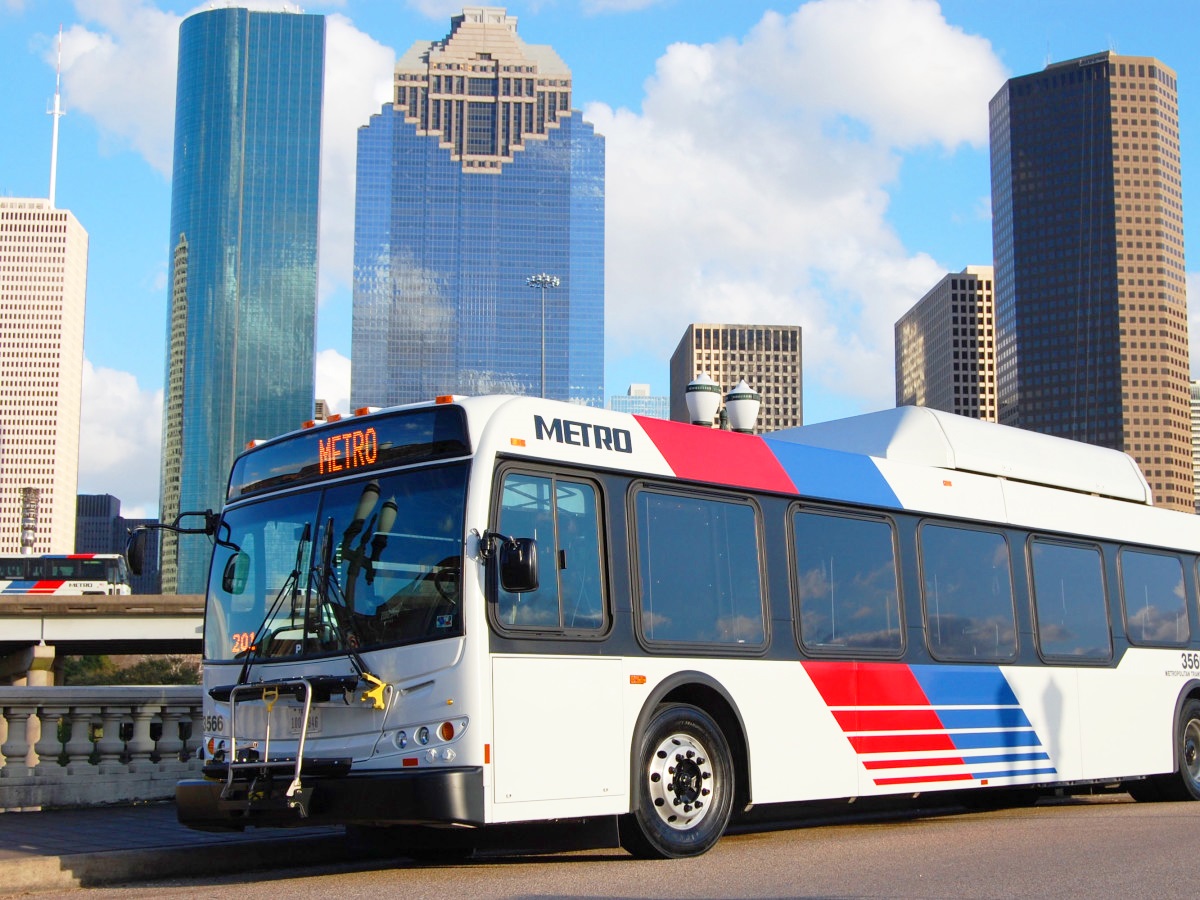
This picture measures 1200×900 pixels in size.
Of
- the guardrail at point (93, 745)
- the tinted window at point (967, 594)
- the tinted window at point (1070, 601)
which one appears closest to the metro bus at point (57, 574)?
the guardrail at point (93, 745)

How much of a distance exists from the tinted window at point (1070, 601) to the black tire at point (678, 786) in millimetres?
4719

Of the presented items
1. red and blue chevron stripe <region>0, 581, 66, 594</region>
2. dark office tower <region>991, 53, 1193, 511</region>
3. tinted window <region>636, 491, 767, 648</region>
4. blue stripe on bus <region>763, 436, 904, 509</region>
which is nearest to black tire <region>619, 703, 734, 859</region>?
tinted window <region>636, 491, 767, 648</region>

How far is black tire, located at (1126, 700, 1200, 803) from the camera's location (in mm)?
14586

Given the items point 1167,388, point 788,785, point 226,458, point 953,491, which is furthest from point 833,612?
point 226,458

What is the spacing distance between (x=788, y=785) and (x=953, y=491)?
3.59 metres

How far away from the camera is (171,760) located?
13336 millimetres

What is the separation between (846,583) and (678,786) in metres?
2.55

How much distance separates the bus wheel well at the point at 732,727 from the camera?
380 inches

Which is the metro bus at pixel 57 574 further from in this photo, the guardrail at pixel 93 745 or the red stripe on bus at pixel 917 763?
the red stripe on bus at pixel 917 763

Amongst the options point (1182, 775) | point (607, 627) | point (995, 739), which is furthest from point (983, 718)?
point (607, 627)

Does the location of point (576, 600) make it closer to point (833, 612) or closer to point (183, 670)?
point (833, 612)

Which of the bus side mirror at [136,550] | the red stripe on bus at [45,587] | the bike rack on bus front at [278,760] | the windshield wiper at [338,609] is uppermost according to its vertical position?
the red stripe on bus at [45,587]

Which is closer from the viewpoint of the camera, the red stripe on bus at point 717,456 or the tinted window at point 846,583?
the red stripe on bus at point 717,456

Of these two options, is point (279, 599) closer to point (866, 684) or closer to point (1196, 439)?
point (866, 684)
